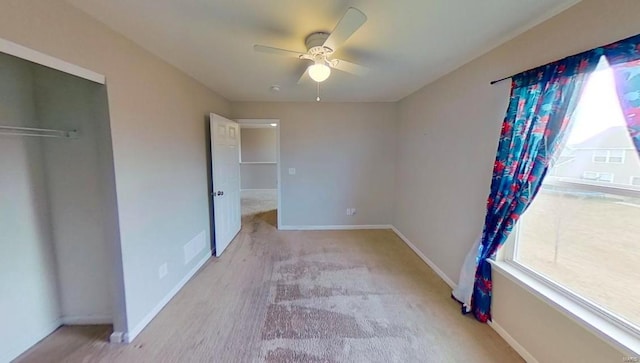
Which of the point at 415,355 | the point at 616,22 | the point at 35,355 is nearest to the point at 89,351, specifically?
the point at 35,355

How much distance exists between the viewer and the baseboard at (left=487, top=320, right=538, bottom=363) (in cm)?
179

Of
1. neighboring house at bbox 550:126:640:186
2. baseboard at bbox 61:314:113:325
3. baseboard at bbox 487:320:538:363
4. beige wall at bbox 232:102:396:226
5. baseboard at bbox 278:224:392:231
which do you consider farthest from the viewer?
baseboard at bbox 278:224:392:231

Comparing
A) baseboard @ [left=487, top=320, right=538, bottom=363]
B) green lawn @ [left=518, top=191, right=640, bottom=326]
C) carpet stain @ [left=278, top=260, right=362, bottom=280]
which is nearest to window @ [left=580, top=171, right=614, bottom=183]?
green lawn @ [left=518, top=191, right=640, bottom=326]

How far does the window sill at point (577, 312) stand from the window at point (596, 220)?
0.04 meters

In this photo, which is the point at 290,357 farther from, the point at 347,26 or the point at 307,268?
the point at 347,26

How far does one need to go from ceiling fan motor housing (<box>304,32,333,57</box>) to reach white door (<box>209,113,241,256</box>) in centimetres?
190

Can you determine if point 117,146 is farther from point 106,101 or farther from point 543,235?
point 543,235

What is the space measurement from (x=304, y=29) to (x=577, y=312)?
2479 millimetres

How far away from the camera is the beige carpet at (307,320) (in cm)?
186

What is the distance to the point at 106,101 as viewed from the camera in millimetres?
1785

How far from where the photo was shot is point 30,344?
74.2 inches

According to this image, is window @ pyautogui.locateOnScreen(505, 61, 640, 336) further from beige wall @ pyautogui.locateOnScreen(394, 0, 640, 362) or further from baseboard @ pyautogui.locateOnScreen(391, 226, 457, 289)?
baseboard @ pyautogui.locateOnScreen(391, 226, 457, 289)

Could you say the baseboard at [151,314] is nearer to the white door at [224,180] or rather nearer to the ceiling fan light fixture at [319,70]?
the white door at [224,180]

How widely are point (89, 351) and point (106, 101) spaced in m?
1.82
